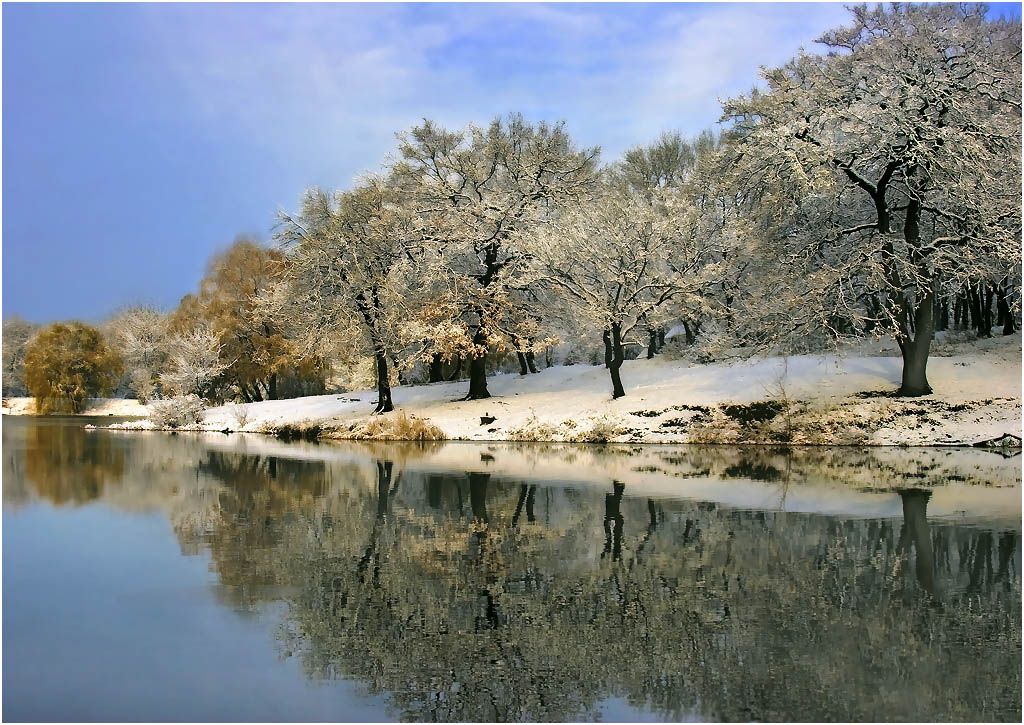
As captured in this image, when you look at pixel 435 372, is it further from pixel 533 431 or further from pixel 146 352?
pixel 146 352

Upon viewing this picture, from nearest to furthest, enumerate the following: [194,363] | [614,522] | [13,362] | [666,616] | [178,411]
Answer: [666,616], [614,522], [178,411], [194,363], [13,362]

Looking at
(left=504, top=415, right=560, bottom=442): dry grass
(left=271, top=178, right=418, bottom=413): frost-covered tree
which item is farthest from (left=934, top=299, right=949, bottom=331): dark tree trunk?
(left=271, top=178, right=418, bottom=413): frost-covered tree

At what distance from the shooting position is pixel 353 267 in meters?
36.7

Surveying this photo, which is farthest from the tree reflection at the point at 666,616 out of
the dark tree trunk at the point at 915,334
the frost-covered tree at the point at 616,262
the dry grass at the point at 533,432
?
the frost-covered tree at the point at 616,262

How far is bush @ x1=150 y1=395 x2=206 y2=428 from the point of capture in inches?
1802

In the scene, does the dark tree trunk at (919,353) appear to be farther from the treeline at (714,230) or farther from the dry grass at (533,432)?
the dry grass at (533,432)

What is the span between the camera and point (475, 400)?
124ft

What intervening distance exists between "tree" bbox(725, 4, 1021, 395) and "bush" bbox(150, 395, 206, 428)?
104 ft

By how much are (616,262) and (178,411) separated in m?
26.6

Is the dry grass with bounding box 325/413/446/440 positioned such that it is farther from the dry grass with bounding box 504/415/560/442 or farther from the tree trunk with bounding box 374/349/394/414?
the dry grass with bounding box 504/415/560/442

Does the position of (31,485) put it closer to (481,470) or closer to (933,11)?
(481,470)

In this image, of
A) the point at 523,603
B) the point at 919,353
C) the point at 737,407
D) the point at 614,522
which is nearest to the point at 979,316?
the point at 919,353

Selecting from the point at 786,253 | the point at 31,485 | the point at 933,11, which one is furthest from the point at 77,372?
the point at 933,11

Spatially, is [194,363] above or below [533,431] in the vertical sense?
above
